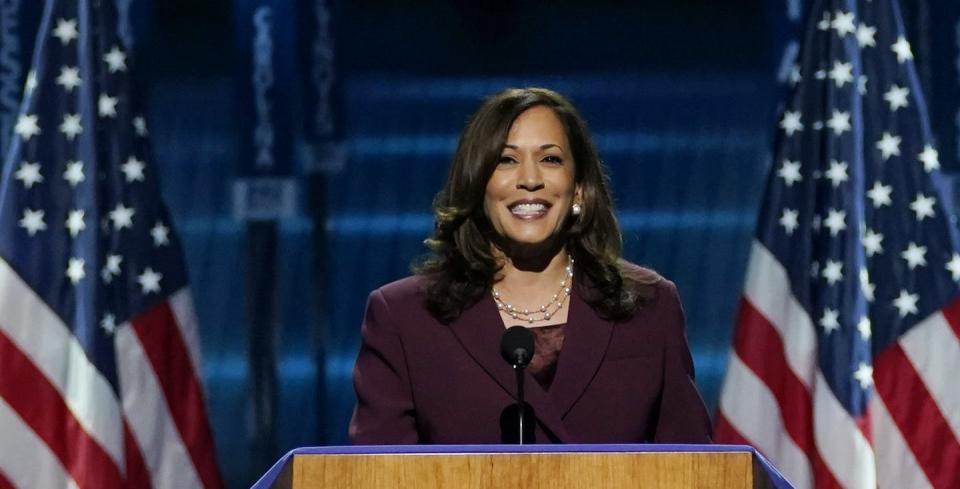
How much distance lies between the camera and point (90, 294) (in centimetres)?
332

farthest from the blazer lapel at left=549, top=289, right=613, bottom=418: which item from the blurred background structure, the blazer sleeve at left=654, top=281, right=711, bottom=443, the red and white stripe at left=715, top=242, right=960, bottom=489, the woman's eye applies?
the blurred background structure

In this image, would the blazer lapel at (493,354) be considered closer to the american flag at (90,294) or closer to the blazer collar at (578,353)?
the blazer collar at (578,353)

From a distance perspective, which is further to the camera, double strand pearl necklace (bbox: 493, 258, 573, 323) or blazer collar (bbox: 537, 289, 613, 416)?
double strand pearl necklace (bbox: 493, 258, 573, 323)

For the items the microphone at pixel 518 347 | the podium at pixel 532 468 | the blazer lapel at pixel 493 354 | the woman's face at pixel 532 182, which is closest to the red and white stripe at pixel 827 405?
the woman's face at pixel 532 182

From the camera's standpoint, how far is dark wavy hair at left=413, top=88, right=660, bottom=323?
7.91ft

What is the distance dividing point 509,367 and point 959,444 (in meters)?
1.46

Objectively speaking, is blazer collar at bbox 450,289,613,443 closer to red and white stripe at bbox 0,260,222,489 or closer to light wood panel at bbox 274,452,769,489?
light wood panel at bbox 274,452,769,489

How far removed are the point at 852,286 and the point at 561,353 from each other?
4.10 ft

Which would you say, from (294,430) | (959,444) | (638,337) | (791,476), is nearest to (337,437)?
(294,430)

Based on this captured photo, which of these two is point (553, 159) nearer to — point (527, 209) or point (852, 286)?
point (527, 209)

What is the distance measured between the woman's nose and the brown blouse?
24 centimetres

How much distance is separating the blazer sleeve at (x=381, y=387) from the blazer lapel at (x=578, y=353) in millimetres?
239

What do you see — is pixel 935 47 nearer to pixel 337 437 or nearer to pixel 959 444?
pixel 959 444

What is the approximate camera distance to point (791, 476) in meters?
3.33
